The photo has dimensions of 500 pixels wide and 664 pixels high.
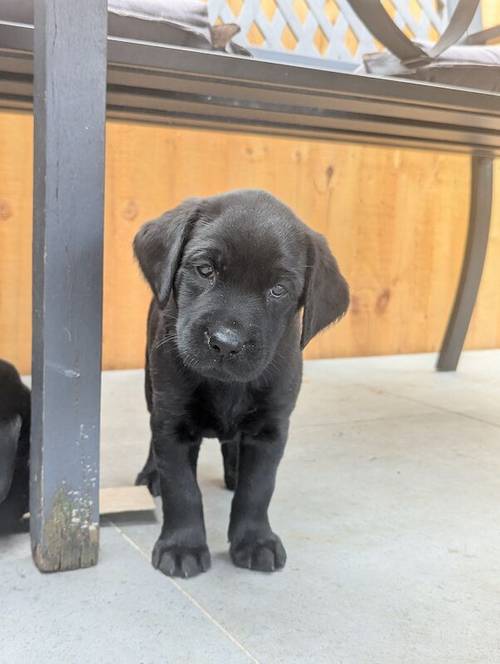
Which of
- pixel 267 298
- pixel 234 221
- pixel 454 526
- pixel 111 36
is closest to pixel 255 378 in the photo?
pixel 267 298

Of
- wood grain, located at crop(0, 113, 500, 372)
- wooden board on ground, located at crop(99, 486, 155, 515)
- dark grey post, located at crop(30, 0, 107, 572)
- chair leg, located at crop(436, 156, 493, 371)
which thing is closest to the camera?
dark grey post, located at crop(30, 0, 107, 572)

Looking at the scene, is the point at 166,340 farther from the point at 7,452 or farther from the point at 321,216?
the point at 321,216

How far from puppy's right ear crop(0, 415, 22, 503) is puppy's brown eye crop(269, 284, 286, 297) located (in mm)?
584

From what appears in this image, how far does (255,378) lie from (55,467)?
0.39 metres

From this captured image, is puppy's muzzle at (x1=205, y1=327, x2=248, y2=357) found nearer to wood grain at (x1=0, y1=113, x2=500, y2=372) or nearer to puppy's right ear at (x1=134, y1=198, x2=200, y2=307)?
puppy's right ear at (x1=134, y1=198, x2=200, y2=307)

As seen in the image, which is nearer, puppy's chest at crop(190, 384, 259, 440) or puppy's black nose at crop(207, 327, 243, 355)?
puppy's black nose at crop(207, 327, 243, 355)

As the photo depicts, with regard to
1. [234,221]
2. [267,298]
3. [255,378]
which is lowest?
[255,378]

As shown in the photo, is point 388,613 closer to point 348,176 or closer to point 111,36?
point 111,36

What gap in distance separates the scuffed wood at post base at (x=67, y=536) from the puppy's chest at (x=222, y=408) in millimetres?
268

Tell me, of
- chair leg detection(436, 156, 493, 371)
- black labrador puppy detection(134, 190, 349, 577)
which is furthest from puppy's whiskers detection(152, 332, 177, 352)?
chair leg detection(436, 156, 493, 371)

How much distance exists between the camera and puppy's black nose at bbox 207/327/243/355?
1.33 m

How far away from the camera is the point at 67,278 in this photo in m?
1.33

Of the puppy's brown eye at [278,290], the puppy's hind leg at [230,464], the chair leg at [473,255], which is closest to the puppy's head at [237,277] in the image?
the puppy's brown eye at [278,290]

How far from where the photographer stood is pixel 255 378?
142 cm
